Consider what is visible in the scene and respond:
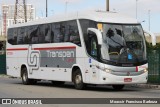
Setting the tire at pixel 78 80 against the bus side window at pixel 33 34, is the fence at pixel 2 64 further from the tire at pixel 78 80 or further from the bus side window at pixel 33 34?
the tire at pixel 78 80

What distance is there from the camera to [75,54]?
2225 cm

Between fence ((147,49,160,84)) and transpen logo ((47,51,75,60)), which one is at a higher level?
transpen logo ((47,51,75,60))

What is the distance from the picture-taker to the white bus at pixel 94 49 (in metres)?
20.5

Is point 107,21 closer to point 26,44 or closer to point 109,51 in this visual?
point 109,51

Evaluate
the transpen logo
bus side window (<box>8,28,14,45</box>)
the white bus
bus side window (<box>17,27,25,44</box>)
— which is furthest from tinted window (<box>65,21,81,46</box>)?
bus side window (<box>8,28,14,45</box>)

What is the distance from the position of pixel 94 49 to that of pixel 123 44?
135 centimetres

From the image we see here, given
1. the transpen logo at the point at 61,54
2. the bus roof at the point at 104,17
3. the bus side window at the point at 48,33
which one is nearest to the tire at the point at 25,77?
the transpen logo at the point at 61,54

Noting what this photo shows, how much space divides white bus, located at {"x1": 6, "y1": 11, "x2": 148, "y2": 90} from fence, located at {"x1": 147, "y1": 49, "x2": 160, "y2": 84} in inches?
132

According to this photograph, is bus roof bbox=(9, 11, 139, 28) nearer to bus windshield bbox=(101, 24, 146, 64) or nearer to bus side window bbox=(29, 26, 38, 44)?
bus windshield bbox=(101, 24, 146, 64)

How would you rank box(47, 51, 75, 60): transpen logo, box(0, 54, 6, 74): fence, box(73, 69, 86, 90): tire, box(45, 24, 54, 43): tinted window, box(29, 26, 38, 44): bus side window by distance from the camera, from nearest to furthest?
box(73, 69, 86, 90): tire < box(47, 51, 75, 60): transpen logo < box(45, 24, 54, 43): tinted window < box(29, 26, 38, 44): bus side window < box(0, 54, 6, 74): fence

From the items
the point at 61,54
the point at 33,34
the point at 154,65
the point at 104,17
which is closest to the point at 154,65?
the point at 154,65

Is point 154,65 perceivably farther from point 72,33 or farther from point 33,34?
point 33,34

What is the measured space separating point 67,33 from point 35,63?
4369mm

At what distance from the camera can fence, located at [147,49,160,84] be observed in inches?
985
